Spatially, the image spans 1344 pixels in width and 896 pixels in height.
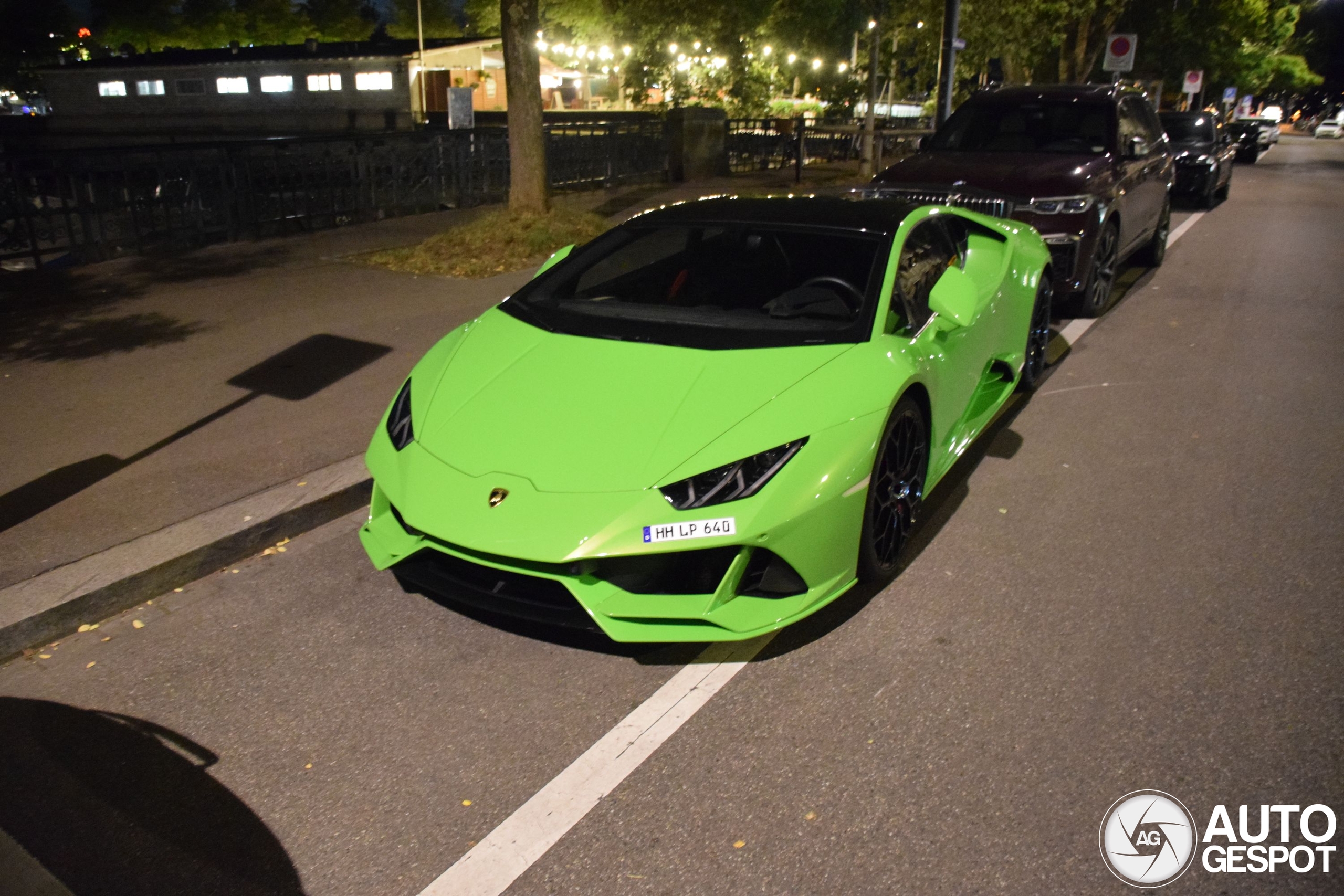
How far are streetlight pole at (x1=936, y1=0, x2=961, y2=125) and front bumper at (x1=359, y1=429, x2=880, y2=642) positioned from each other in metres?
15.3

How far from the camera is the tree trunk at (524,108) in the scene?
37.7ft

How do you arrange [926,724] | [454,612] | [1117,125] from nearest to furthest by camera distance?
[926,724], [454,612], [1117,125]

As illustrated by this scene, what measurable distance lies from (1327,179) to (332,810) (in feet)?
106

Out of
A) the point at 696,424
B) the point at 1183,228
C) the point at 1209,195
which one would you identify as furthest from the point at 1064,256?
the point at 1209,195

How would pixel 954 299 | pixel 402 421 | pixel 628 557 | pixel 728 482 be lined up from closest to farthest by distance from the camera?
pixel 628 557, pixel 728 482, pixel 402 421, pixel 954 299

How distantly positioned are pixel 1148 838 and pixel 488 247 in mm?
9199

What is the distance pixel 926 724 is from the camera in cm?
327

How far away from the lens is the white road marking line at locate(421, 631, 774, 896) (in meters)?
2.68

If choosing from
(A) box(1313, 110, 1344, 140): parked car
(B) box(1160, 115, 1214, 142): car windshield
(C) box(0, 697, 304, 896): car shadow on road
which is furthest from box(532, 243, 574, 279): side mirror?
(A) box(1313, 110, 1344, 140): parked car

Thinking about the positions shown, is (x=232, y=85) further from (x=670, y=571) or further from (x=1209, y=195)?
(x=670, y=571)

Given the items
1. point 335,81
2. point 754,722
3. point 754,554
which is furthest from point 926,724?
point 335,81

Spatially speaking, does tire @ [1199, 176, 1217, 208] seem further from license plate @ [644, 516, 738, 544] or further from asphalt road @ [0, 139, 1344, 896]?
license plate @ [644, 516, 738, 544]

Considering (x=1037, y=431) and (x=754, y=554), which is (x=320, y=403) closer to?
(x=754, y=554)

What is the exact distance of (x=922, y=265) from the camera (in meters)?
4.82
